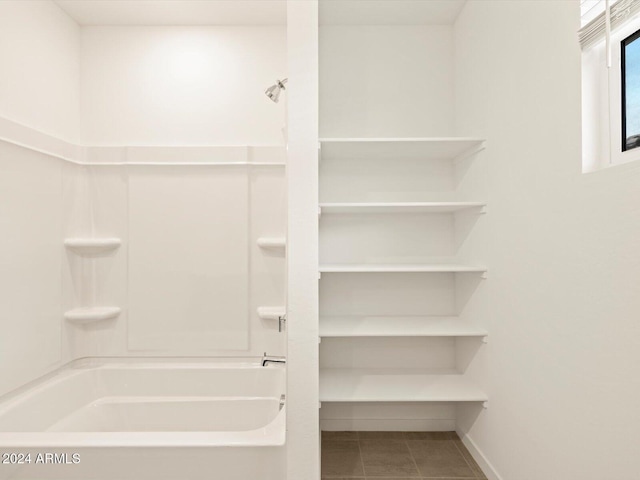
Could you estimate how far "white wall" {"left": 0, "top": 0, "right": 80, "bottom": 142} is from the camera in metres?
2.15

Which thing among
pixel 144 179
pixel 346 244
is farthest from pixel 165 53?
pixel 346 244

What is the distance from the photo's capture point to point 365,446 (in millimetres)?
2502

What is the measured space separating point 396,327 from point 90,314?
1805 millimetres

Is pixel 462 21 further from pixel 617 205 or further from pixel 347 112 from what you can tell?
pixel 617 205

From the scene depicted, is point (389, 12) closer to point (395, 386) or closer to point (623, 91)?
point (623, 91)

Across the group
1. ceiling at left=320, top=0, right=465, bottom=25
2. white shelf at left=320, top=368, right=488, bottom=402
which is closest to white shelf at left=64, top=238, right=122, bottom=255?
white shelf at left=320, top=368, right=488, bottom=402

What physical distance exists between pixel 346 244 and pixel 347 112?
2.80 ft

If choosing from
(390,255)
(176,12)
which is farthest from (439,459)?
(176,12)

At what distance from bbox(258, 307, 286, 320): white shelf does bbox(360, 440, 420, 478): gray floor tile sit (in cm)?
91

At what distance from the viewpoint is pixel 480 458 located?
2.27 metres

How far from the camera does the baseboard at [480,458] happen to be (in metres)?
2.11

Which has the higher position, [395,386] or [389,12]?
[389,12]

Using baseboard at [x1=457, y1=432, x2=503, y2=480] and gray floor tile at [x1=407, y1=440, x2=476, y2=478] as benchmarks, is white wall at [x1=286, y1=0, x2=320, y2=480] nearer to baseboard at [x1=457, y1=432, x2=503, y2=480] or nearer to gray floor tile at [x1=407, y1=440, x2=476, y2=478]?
gray floor tile at [x1=407, y1=440, x2=476, y2=478]

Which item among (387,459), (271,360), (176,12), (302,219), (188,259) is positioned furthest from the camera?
(188,259)
